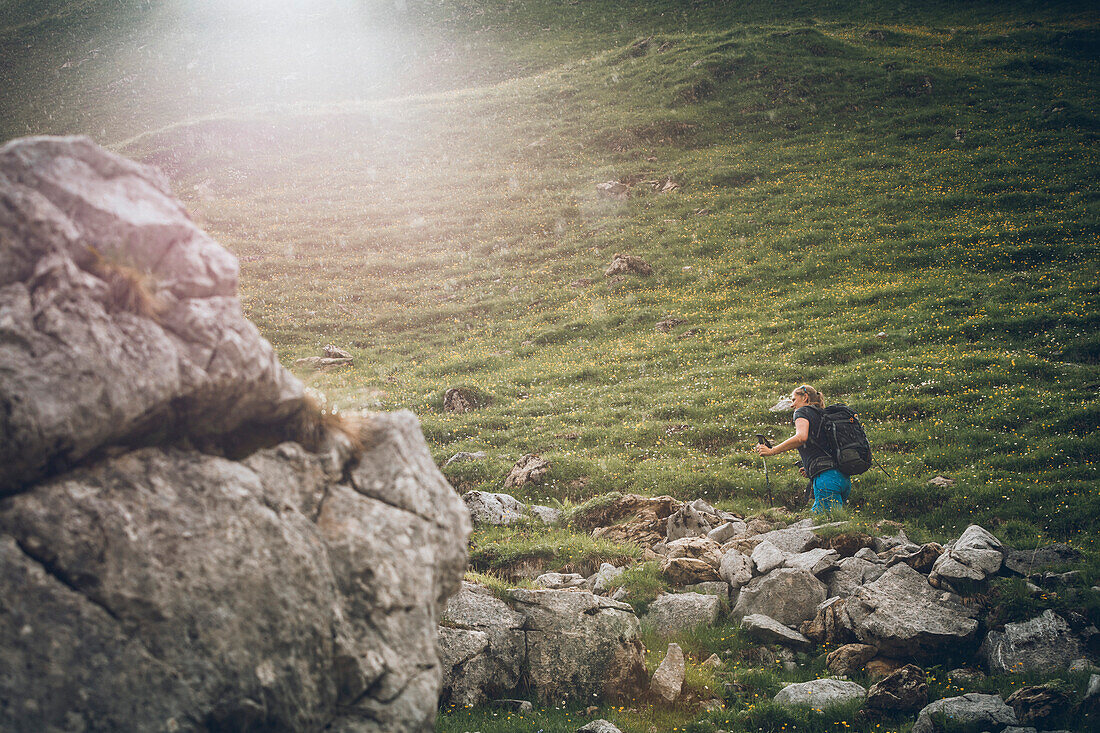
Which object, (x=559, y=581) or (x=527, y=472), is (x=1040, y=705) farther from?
(x=527, y=472)

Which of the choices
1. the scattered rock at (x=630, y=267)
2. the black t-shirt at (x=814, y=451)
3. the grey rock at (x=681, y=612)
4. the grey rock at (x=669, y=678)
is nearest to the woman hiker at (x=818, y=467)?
the black t-shirt at (x=814, y=451)

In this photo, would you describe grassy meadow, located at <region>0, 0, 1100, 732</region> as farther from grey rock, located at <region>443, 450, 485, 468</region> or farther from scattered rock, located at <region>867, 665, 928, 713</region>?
grey rock, located at <region>443, 450, 485, 468</region>


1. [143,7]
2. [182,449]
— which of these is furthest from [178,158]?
[143,7]

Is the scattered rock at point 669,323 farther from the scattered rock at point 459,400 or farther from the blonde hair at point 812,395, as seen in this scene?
the blonde hair at point 812,395

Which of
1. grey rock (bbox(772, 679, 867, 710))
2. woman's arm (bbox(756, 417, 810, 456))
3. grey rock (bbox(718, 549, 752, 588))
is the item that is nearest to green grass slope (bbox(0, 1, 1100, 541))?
woman's arm (bbox(756, 417, 810, 456))

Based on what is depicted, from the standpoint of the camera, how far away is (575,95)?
66688mm

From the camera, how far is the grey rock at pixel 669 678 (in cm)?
938

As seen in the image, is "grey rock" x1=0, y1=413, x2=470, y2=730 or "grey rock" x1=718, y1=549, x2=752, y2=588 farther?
"grey rock" x1=718, y1=549, x2=752, y2=588

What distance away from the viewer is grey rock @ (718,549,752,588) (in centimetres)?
1212

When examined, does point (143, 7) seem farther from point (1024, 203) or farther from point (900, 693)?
point (900, 693)

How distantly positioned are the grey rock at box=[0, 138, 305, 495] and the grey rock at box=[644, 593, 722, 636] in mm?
7977

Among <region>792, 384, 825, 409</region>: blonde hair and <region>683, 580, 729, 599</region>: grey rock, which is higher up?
<region>792, 384, 825, 409</region>: blonde hair

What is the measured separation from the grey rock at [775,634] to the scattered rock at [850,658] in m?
0.62

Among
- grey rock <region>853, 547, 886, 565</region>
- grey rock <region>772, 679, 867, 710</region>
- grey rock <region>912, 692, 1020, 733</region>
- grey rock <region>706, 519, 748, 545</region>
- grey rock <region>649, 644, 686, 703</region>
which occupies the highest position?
grey rock <region>649, 644, 686, 703</region>
